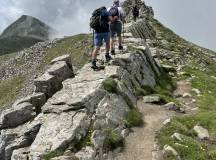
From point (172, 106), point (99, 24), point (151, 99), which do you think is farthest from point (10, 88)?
point (172, 106)

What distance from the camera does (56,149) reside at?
23.8 meters

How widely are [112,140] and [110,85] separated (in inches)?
232

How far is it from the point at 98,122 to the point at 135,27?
1688 inches

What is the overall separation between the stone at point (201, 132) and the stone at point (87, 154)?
7117 mm

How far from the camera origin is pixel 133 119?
2952cm

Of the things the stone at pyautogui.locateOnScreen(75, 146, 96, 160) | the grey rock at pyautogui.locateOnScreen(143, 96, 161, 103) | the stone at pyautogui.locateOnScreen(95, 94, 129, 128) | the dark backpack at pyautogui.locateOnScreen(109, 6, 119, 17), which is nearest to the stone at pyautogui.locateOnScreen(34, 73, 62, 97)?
the stone at pyautogui.locateOnScreen(95, 94, 129, 128)

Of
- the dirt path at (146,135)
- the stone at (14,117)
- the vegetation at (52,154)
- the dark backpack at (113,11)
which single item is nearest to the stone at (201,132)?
the dirt path at (146,135)

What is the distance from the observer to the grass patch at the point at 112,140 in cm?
2548

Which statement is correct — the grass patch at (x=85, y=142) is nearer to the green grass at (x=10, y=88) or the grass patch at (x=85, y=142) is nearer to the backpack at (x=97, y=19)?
the backpack at (x=97, y=19)

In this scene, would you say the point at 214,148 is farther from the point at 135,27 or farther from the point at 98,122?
the point at 135,27

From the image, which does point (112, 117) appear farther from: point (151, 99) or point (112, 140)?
point (151, 99)

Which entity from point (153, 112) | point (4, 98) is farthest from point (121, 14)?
point (4, 98)

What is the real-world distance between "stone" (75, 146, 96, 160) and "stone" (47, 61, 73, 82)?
10.5 metres

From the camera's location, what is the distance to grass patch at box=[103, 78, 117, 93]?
100 feet
